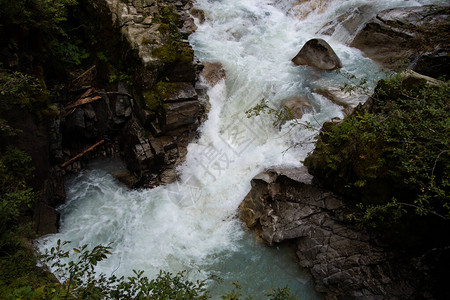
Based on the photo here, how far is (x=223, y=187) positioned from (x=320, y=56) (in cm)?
682

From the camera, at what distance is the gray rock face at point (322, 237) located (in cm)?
552

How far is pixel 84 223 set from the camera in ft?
24.5

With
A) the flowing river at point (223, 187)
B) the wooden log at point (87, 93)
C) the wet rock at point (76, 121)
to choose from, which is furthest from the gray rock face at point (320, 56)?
the wet rock at point (76, 121)

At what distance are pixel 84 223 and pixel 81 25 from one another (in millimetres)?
6571

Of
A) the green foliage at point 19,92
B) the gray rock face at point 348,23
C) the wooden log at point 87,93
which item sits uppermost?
the gray rock face at point 348,23

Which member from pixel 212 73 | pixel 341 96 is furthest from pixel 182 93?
pixel 341 96

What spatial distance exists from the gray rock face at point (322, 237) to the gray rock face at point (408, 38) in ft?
20.8

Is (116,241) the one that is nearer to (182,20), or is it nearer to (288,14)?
(182,20)

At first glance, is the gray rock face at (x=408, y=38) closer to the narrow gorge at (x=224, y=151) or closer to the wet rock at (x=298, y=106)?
the narrow gorge at (x=224, y=151)

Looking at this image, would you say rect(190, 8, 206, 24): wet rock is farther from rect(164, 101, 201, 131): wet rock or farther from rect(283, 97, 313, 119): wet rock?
rect(283, 97, 313, 119): wet rock

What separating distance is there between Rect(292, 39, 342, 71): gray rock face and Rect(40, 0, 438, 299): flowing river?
0.40 metres

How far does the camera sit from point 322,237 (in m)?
6.30

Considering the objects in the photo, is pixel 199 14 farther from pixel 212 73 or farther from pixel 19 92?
pixel 19 92

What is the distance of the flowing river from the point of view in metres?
6.60
